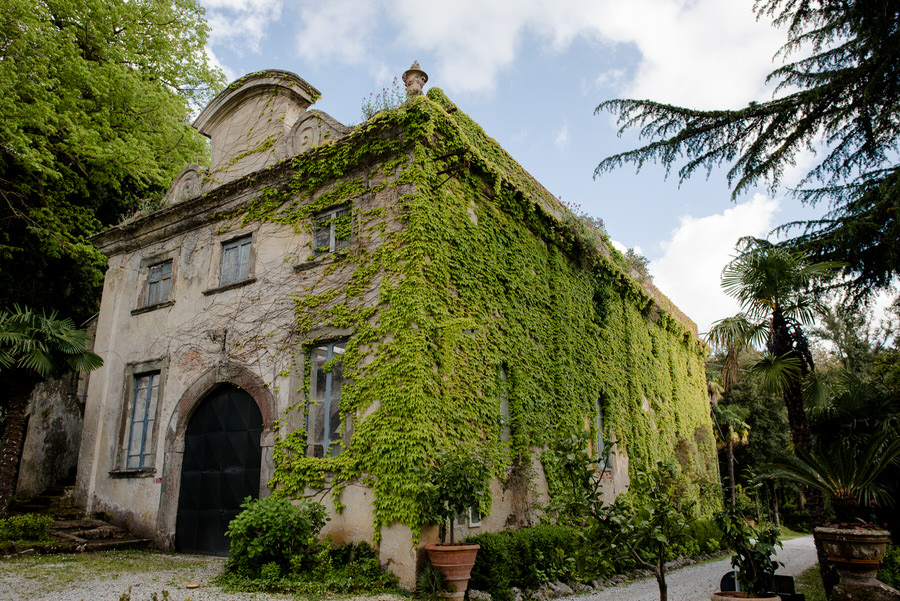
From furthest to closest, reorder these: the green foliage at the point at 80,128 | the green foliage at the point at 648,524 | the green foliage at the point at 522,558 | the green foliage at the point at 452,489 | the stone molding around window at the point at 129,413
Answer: the green foliage at the point at 80,128
the stone molding around window at the point at 129,413
the green foliage at the point at 522,558
the green foliage at the point at 452,489
the green foliage at the point at 648,524

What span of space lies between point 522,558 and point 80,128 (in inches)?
615

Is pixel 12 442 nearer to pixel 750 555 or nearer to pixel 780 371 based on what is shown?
pixel 750 555

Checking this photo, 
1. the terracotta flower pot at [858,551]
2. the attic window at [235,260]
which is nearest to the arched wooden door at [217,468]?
the attic window at [235,260]

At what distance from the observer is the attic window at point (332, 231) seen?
34.2ft

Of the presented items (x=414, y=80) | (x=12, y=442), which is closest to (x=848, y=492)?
(x=414, y=80)

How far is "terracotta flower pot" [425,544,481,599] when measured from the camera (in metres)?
7.42

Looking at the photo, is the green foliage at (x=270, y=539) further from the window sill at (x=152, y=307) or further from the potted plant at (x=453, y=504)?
the window sill at (x=152, y=307)

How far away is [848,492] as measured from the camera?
808 centimetres

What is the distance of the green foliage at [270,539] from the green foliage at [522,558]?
7.59 feet

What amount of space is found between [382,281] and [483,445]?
3.13 meters

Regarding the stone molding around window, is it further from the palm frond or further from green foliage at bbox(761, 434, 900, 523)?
the palm frond

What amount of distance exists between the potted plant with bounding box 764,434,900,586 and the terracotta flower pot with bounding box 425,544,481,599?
431 centimetres

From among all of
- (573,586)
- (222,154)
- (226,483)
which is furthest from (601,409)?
(222,154)

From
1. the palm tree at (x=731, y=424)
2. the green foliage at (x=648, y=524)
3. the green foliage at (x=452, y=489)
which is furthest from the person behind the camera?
the palm tree at (x=731, y=424)
